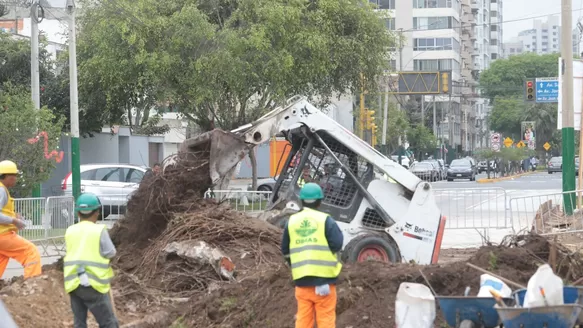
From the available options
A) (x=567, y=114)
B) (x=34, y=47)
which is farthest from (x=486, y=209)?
(x=34, y=47)

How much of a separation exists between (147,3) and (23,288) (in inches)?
683

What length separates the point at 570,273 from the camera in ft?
31.7

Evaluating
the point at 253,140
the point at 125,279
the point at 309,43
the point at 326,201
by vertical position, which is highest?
the point at 309,43

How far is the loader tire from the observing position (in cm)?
1307

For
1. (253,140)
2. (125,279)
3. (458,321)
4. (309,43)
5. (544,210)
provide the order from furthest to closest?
(309,43) < (544,210) < (253,140) < (125,279) < (458,321)

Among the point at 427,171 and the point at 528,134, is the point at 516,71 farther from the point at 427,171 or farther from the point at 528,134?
the point at 427,171

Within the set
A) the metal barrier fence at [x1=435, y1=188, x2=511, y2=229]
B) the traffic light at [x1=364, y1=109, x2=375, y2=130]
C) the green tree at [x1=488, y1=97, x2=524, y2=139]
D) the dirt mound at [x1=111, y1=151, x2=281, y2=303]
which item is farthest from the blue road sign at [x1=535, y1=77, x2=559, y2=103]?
the green tree at [x1=488, y1=97, x2=524, y2=139]

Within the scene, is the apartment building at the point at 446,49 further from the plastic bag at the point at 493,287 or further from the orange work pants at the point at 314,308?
the orange work pants at the point at 314,308

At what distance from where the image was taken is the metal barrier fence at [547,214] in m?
14.7

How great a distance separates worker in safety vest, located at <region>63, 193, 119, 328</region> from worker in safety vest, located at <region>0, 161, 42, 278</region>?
3.05 m

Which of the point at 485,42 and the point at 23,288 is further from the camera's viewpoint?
the point at 485,42

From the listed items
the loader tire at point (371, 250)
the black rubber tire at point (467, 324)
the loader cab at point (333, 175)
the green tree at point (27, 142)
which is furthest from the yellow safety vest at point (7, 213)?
the green tree at point (27, 142)

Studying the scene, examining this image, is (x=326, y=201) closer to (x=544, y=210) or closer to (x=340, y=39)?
(x=544, y=210)

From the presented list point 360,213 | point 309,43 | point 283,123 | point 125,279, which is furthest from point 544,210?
point 309,43
